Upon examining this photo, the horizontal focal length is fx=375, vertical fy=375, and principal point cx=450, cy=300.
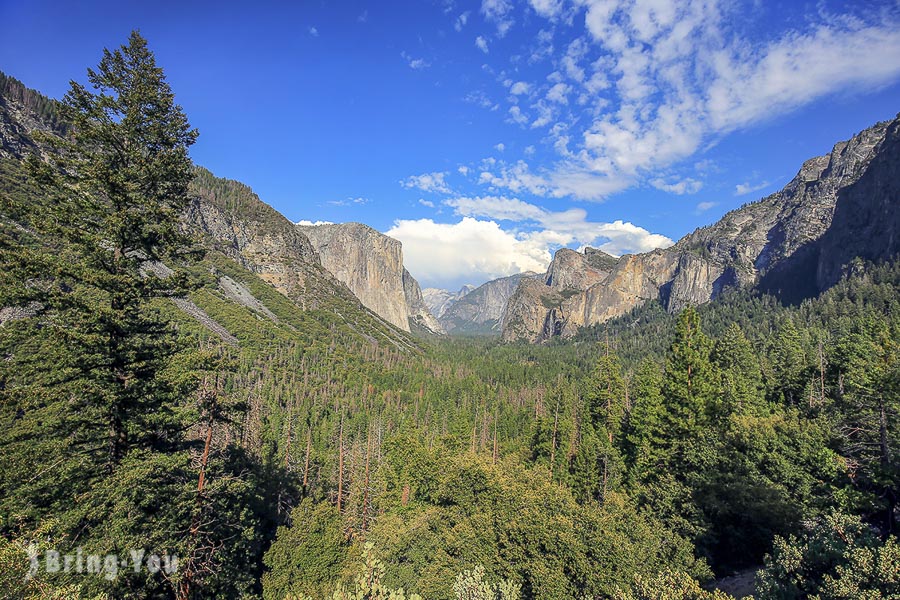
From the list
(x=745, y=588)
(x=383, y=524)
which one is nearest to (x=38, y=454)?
Result: (x=383, y=524)

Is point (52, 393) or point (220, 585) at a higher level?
point (52, 393)

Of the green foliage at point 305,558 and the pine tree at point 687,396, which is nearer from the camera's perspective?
the green foliage at point 305,558

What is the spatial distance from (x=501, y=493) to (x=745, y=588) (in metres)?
12.0

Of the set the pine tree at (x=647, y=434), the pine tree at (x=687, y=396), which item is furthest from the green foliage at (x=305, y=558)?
the pine tree at (x=687, y=396)

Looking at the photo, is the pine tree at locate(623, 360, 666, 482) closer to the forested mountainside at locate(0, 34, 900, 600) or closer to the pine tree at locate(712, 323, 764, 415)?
the forested mountainside at locate(0, 34, 900, 600)

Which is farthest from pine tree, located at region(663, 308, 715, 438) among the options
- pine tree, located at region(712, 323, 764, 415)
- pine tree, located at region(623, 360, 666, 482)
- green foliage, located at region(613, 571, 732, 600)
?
green foliage, located at region(613, 571, 732, 600)

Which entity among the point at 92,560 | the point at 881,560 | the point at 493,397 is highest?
the point at 881,560

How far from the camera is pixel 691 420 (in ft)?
93.8

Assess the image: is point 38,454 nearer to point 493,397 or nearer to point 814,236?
point 493,397

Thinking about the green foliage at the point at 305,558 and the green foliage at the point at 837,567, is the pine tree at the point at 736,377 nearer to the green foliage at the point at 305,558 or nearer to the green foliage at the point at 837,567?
the green foliage at the point at 837,567

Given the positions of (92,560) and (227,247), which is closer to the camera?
(92,560)

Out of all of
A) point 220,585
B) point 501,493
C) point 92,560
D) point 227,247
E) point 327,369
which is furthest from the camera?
point 227,247

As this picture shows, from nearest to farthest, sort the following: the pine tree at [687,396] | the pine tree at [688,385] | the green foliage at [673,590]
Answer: the green foliage at [673,590] → the pine tree at [687,396] → the pine tree at [688,385]

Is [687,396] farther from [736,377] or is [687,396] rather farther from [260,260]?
[260,260]
